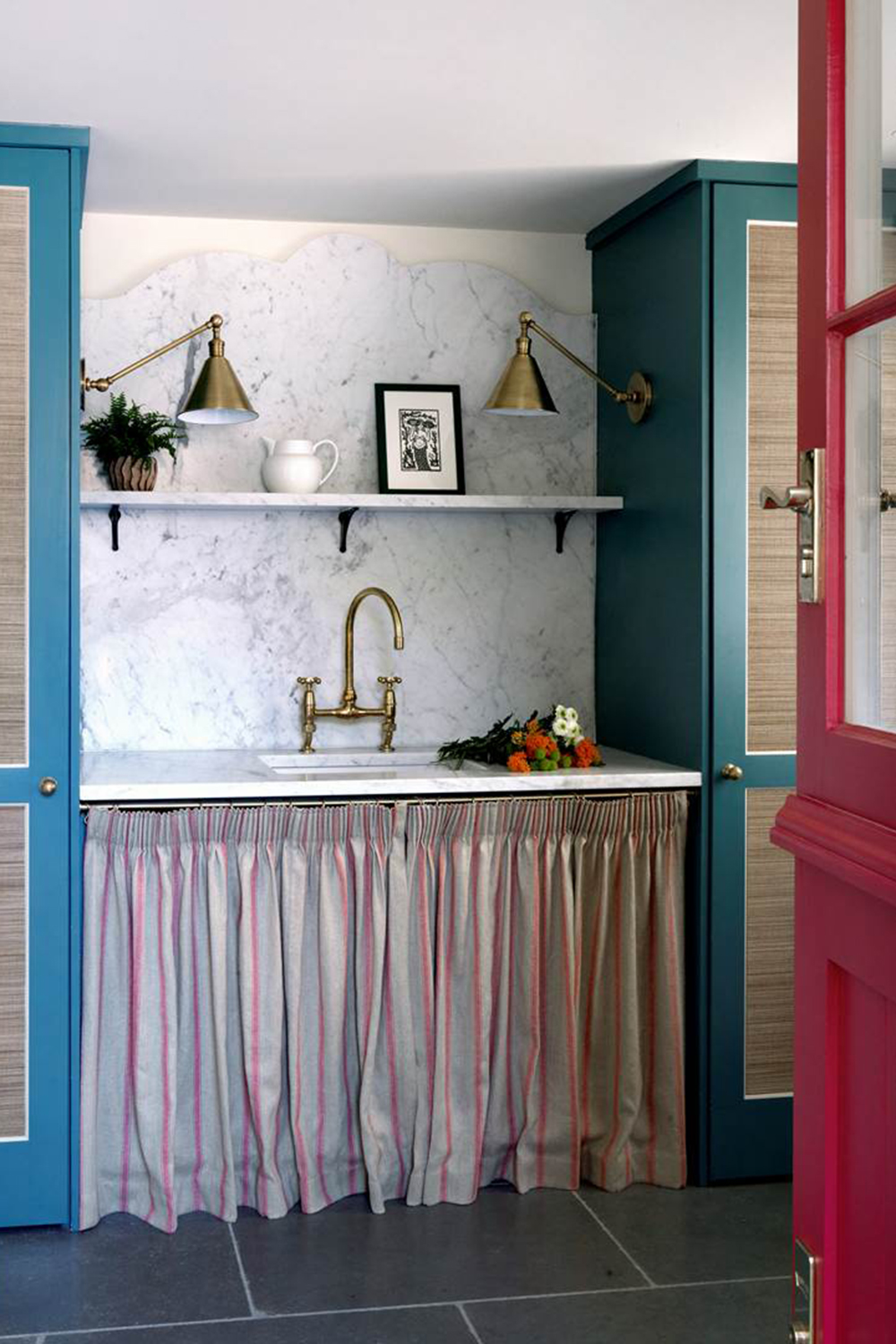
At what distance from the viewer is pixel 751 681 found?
344 cm

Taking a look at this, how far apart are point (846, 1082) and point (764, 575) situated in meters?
2.42

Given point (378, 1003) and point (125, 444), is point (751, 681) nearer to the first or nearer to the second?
point (378, 1003)

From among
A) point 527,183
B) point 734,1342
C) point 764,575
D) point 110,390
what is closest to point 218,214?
point 110,390

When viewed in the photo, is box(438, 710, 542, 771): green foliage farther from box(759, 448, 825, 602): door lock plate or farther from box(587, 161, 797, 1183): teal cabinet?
box(759, 448, 825, 602): door lock plate

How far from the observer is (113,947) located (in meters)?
3.20

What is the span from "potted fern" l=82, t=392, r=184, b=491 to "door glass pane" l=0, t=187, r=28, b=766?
22.3 inches

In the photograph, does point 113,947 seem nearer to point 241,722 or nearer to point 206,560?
point 241,722

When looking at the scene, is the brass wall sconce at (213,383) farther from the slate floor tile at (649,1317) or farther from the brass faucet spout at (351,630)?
the slate floor tile at (649,1317)

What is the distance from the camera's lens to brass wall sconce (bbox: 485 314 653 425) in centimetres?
364

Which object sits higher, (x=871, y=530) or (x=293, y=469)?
(x=293, y=469)

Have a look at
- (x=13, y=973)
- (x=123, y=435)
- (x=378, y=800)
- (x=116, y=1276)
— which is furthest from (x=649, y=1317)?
(x=123, y=435)

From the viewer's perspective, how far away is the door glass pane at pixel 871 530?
1042 millimetres

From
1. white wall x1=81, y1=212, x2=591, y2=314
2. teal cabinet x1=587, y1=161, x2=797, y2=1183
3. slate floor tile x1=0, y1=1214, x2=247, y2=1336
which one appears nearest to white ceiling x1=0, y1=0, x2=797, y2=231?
white wall x1=81, y1=212, x2=591, y2=314

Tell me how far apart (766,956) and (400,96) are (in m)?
2.06
